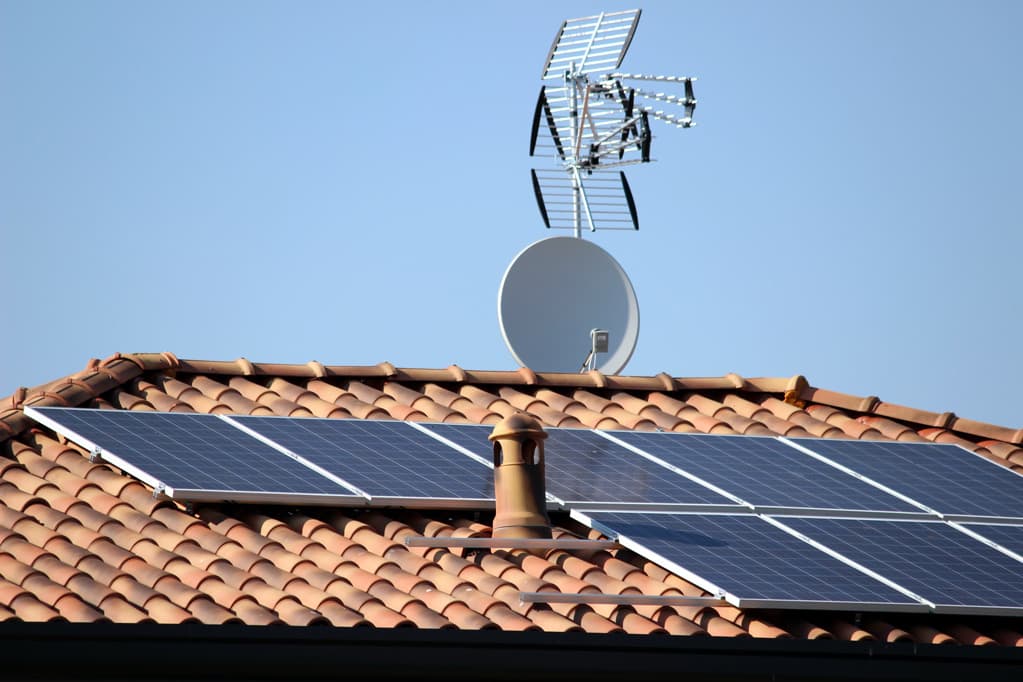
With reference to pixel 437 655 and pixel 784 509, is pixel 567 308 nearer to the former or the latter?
pixel 784 509

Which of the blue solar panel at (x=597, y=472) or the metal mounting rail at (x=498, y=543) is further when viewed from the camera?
the blue solar panel at (x=597, y=472)

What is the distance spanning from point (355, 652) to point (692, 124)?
1371cm

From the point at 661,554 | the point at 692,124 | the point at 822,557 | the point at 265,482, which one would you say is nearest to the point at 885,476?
the point at 822,557

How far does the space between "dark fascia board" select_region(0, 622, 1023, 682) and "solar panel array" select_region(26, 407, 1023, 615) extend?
2.11 feet

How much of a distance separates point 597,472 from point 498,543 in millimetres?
1663

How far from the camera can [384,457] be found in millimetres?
14016

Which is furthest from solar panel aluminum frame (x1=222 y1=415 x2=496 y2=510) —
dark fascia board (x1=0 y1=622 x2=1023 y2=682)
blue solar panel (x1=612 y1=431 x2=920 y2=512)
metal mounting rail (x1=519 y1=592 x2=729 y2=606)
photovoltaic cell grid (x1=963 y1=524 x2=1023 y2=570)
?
photovoltaic cell grid (x1=963 y1=524 x2=1023 y2=570)

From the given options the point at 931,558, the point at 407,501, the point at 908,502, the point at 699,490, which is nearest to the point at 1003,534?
the point at 908,502

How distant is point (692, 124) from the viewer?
2312cm

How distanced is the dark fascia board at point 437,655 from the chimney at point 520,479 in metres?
1.97

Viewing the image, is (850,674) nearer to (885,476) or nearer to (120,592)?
(885,476)

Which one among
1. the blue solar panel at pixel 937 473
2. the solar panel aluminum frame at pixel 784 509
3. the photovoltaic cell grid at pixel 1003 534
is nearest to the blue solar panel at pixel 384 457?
the solar panel aluminum frame at pixel 784 509

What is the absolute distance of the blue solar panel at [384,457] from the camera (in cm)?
1346

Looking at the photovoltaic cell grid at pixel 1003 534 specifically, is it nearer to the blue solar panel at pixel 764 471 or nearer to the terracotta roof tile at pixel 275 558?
the blue solar panel at pixel 764 471
